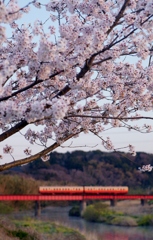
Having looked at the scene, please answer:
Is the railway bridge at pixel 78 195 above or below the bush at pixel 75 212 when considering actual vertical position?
above

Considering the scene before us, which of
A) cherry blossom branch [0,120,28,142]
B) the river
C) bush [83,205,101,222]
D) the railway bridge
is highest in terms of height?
cherry blossom branch [0,120,28,142]

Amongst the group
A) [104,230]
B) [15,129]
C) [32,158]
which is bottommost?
[104,230]

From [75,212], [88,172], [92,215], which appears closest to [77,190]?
[75,212]

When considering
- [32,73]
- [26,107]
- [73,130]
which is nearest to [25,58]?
[32,73]

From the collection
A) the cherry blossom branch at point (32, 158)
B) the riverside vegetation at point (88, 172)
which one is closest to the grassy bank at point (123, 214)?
the riverside vegetation at point (88, 172)

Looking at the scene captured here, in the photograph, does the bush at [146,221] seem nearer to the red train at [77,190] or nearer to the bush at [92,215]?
the bush at [92,215]

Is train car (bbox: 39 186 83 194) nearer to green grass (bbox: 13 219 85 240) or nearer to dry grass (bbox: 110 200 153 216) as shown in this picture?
dry grass (bbox: 110 200 153 216)

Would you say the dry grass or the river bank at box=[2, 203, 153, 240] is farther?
the dry grass

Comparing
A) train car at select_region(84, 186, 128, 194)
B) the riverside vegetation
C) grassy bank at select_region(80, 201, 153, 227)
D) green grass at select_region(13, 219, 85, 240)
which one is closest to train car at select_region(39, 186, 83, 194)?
train car at select_region(84, 186, 128, 194)

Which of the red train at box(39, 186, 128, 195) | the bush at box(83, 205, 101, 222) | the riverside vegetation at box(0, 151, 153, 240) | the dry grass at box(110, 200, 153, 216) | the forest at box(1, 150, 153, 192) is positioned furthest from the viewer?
the forest at box(1, 150, 153, 192)

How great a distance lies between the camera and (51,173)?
45.6m

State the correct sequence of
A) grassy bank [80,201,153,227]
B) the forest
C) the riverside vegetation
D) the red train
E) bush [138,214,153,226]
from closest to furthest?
bush [138,214,153,226]
grassy bank [80,201,153,227]
the red train
the riverside vegetation
the forest

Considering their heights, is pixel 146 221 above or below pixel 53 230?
below

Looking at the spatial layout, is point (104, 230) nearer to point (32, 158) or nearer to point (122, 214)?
point (122, 214)
